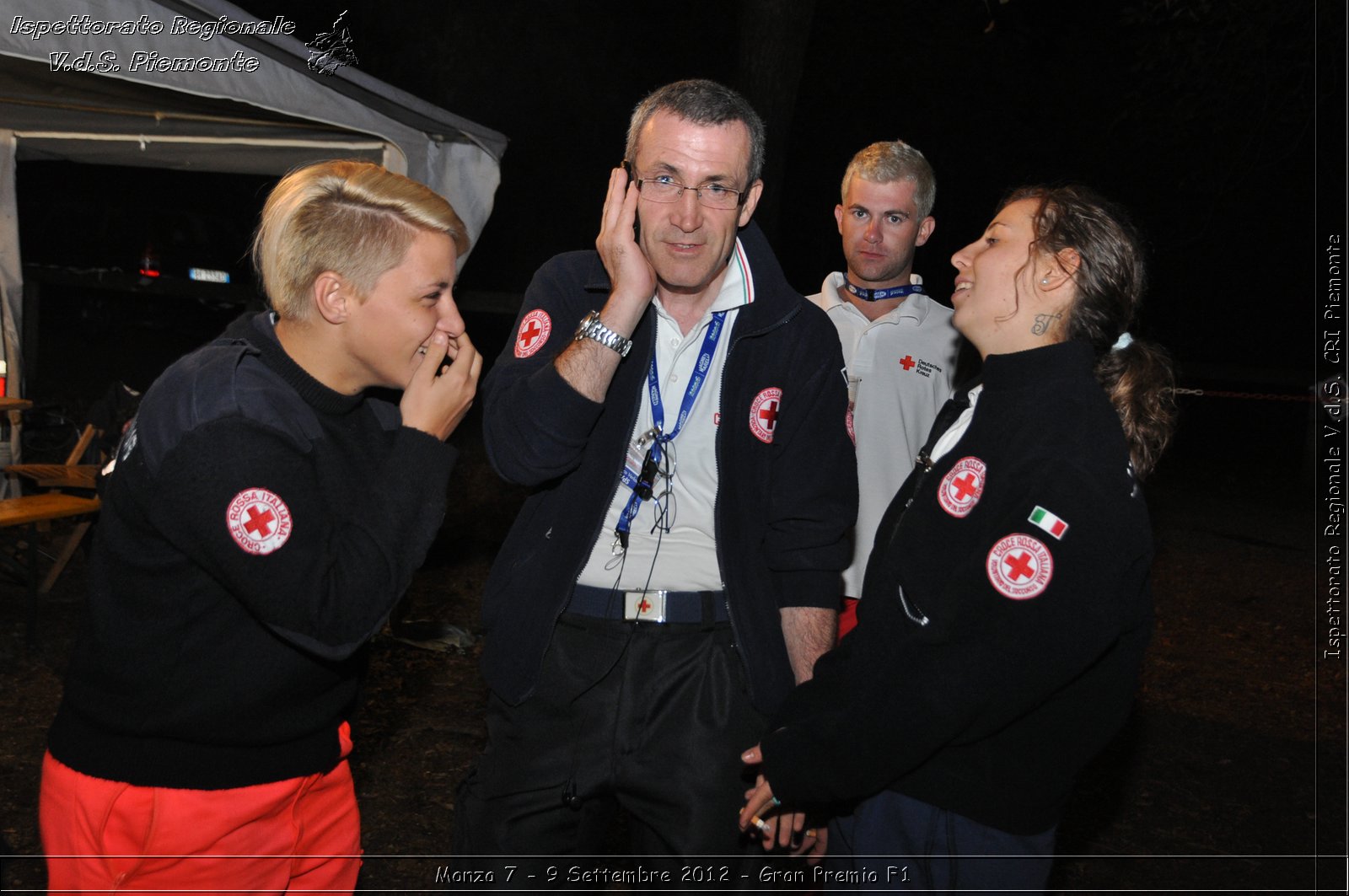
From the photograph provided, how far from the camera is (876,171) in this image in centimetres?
409

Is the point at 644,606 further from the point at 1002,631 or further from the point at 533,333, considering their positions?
the point at 1002,631

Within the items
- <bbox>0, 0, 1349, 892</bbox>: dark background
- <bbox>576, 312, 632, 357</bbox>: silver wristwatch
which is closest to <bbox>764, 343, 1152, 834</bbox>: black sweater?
<bbox>0, 0, 1349, 892</bbox>: dark background

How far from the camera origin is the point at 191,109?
6.13 m

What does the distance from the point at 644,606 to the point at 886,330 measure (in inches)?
79.8

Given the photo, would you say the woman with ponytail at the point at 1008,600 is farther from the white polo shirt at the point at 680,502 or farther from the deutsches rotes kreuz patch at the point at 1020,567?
the white polo shirt at the point at 680,502

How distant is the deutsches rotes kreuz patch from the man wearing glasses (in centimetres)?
65

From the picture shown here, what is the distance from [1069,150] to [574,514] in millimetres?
20229

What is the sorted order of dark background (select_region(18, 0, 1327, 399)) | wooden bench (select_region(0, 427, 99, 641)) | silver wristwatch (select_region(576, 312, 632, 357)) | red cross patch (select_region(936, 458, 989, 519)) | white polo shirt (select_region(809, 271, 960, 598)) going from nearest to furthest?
red cross patch (select_region(936, 458, 989, 519))
silver wristwatch (select_region(576, 312, 632, 357))
white polo shirt (select_region(809, 271, 960, 598))
wooden bench (select_region(0, 427, 99, 641))
dark background (select_region(18, 0, 1327, 399))

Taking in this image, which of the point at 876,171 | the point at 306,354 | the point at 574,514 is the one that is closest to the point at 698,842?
the point at 574,514

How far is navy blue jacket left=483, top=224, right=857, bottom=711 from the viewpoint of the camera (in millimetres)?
2406

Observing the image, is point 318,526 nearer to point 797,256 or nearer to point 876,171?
point 876,171

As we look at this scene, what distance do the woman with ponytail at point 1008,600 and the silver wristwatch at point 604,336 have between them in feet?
2.25

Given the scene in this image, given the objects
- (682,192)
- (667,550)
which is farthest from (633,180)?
(667,550)

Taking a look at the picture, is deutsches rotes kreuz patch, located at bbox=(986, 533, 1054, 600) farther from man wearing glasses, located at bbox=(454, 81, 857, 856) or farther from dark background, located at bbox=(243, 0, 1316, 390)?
dark background, located at bbox=(243, 0, 1316, 390)
